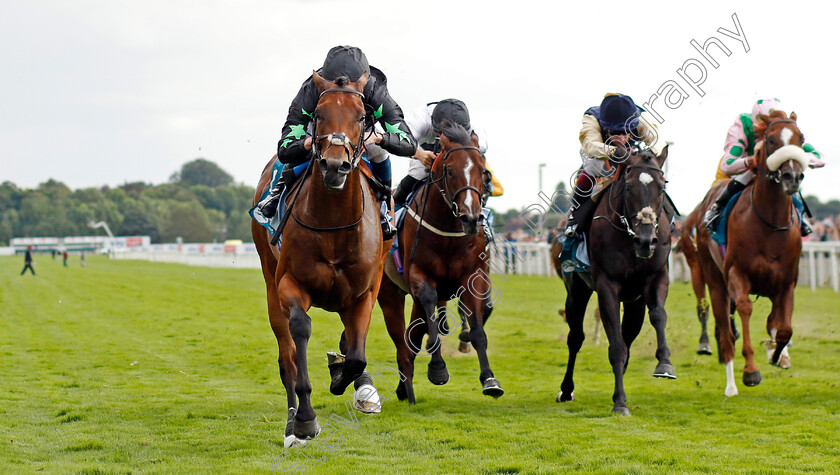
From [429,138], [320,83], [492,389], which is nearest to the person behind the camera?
[320,83]

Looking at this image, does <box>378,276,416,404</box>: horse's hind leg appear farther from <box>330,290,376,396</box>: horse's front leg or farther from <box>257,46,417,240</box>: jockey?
<box>330,290,376,396</box>: horse's front leg

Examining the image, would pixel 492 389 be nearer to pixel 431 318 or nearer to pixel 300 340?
pixel 431 318

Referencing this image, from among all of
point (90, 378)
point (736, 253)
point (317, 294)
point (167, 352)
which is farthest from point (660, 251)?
point (167, 352)

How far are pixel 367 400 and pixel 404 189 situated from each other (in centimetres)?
296

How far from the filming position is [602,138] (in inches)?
303

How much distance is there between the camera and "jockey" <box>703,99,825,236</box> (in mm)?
8234

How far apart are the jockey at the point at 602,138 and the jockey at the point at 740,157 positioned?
129 cm

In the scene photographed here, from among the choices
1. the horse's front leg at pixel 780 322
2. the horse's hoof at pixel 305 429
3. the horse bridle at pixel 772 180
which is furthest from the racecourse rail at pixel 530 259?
the horse's hoof at pixel 305 429

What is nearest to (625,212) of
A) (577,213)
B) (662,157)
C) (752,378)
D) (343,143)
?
(662,157)

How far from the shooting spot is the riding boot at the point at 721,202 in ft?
27.9

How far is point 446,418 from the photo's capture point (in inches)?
275

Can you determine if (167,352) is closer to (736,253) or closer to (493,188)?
(493,188)

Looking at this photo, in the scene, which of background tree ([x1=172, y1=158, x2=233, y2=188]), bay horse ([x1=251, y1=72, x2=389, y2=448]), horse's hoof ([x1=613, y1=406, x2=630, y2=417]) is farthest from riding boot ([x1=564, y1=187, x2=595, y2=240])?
background tree ([x1=172, y1=158, x2=233, y2=188])

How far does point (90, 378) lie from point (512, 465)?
5.76 meters
